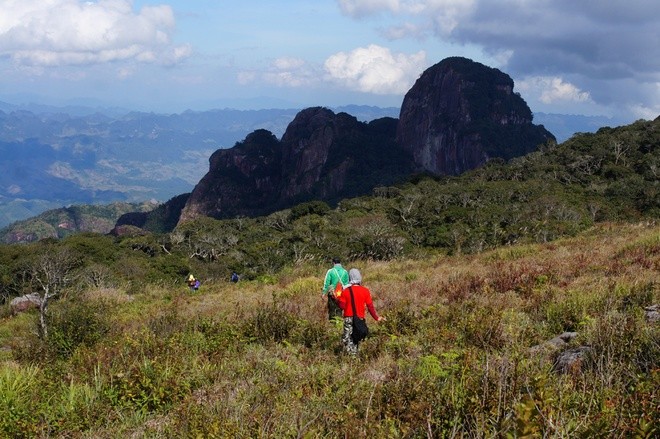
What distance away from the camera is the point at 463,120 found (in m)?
136

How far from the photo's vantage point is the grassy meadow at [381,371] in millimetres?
3412

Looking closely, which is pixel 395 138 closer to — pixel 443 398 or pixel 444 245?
pixel 444 245

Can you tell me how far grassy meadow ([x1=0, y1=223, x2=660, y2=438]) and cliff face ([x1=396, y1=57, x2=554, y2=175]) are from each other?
125 metres

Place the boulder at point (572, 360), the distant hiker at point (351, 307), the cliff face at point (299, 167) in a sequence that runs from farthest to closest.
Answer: the cliff face at point (299, 167) → the distant hiker at point (351, 307) → the boulder at point (572, 360)

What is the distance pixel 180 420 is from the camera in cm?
407

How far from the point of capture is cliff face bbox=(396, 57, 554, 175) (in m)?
130

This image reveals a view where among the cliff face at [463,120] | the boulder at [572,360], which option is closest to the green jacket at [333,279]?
the boulder at [572,360]

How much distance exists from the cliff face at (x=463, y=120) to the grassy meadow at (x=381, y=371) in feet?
409

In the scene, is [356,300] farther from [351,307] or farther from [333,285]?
[333,285]

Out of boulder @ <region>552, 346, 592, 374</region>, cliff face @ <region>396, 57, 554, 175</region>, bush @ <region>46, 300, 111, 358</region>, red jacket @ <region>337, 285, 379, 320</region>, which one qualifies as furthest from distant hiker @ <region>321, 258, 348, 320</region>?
cliff face @ <region>396, 57, 554, 175</region>

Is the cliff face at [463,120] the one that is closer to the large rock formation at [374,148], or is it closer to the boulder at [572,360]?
the large rock formation at [374,148]

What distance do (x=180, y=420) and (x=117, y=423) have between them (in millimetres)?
924

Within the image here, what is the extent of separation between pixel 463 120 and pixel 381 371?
456ft

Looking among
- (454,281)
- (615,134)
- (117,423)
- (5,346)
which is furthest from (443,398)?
(615,134)
